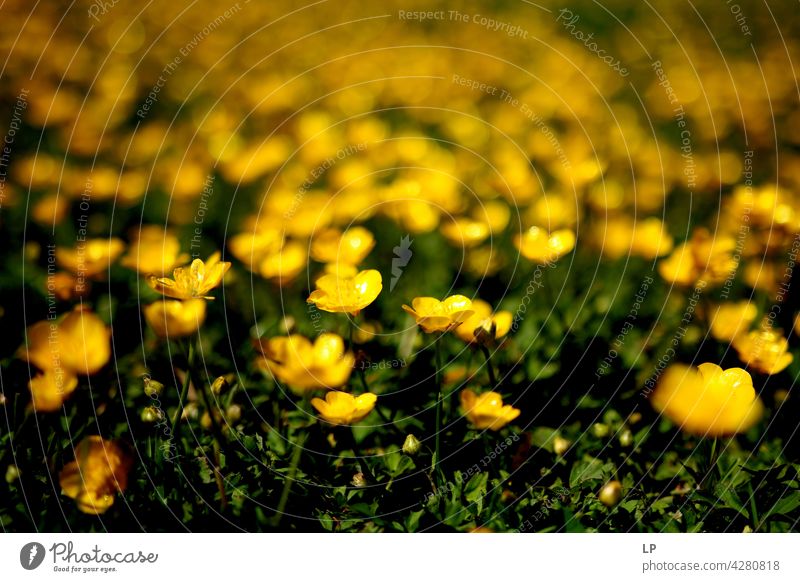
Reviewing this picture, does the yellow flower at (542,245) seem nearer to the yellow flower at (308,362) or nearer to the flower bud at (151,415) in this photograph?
the yellow flower at (308,362)

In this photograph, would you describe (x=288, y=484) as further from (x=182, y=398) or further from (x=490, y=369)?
(x=490, y=369)

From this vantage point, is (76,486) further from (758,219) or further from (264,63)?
(758,219)

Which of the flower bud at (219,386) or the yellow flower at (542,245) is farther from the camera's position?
the yellow flower at (542,245)

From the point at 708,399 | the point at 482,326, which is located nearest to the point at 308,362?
the point at 482,326

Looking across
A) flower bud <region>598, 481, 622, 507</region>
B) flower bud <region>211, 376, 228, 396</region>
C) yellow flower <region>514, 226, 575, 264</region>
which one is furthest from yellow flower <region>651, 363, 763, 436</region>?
flower bud <region>211, 376, 228, 396</region>

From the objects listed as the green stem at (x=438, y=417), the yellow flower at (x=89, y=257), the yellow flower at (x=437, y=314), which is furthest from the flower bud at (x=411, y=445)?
the yellow flower at (x=89, y=257)
